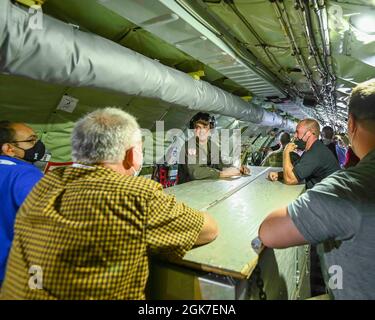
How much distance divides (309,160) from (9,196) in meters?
2.32

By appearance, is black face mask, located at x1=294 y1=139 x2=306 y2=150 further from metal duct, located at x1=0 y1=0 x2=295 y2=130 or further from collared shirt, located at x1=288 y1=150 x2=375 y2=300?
collared shirt, located at x1=288 y1=150 x2=375 y2=300

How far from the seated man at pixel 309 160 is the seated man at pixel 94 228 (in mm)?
1732

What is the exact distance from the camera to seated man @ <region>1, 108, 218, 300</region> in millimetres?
882

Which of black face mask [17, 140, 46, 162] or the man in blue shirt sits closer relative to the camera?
the man in blue shirt

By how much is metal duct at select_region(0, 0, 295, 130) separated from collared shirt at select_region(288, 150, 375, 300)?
1.35 m

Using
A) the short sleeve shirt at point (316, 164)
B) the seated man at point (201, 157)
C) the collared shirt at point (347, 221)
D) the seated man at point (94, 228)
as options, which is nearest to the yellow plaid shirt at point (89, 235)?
the seated man at point (94, 228)

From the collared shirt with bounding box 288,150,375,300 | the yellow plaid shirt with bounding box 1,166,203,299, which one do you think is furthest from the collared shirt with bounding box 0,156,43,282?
the collared shirt with bounding box 288,150,375,300

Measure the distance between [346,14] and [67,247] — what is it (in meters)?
2.40

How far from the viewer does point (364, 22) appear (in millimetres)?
1997

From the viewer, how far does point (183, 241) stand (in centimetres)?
108

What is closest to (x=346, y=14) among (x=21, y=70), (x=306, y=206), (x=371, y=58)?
(x=371, y=58)

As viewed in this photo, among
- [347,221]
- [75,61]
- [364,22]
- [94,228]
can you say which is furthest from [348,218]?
[364,22]

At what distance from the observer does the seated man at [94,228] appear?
2.89 feet

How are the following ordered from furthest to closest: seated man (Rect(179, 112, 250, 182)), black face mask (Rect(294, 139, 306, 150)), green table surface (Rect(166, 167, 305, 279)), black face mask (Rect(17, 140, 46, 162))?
seated man (Rect(179, 112, 250, 182)), black face mask (Rect(294, 139, 306, 150)), black face mask (Rect(17, 140, 46, 162)), green table surface (Rect(166, 167, 305, 279))
